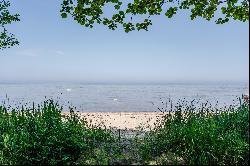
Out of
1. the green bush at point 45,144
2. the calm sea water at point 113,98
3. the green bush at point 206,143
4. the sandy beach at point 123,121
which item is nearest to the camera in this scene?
the green bush at point 206,143

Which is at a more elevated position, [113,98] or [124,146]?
[124,146]

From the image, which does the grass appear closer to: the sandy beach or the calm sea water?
the calm sea water

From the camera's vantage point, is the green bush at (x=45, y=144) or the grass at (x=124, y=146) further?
the green bush at (x=45, y=144)

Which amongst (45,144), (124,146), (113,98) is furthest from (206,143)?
(113,98)

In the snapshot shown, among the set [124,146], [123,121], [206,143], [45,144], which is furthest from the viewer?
[123,121]

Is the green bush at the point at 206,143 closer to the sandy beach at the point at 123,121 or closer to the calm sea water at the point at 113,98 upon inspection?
the calm sea water at the point at 113,98

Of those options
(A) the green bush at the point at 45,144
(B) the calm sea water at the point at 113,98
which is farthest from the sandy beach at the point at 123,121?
(A) the green bush at the point at 45,144

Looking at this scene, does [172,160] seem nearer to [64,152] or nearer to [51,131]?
[64,152]

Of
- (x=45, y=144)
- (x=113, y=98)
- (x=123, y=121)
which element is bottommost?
(x=113, y=98)

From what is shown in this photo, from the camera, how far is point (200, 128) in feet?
29.7

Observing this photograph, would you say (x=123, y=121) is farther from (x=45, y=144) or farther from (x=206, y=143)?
(x=206, y=143)

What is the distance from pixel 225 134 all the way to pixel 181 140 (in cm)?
113

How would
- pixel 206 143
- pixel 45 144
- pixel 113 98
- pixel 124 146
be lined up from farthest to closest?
1. pixel 113 98
2. pixel 124 146
3. pixel 45 144
4. pixel 206 143

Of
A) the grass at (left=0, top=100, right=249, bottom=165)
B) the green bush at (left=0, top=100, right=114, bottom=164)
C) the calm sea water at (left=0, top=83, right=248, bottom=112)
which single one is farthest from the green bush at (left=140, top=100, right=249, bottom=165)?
the calm sea water at (left=0, top=83, right=248, bottom=112)
